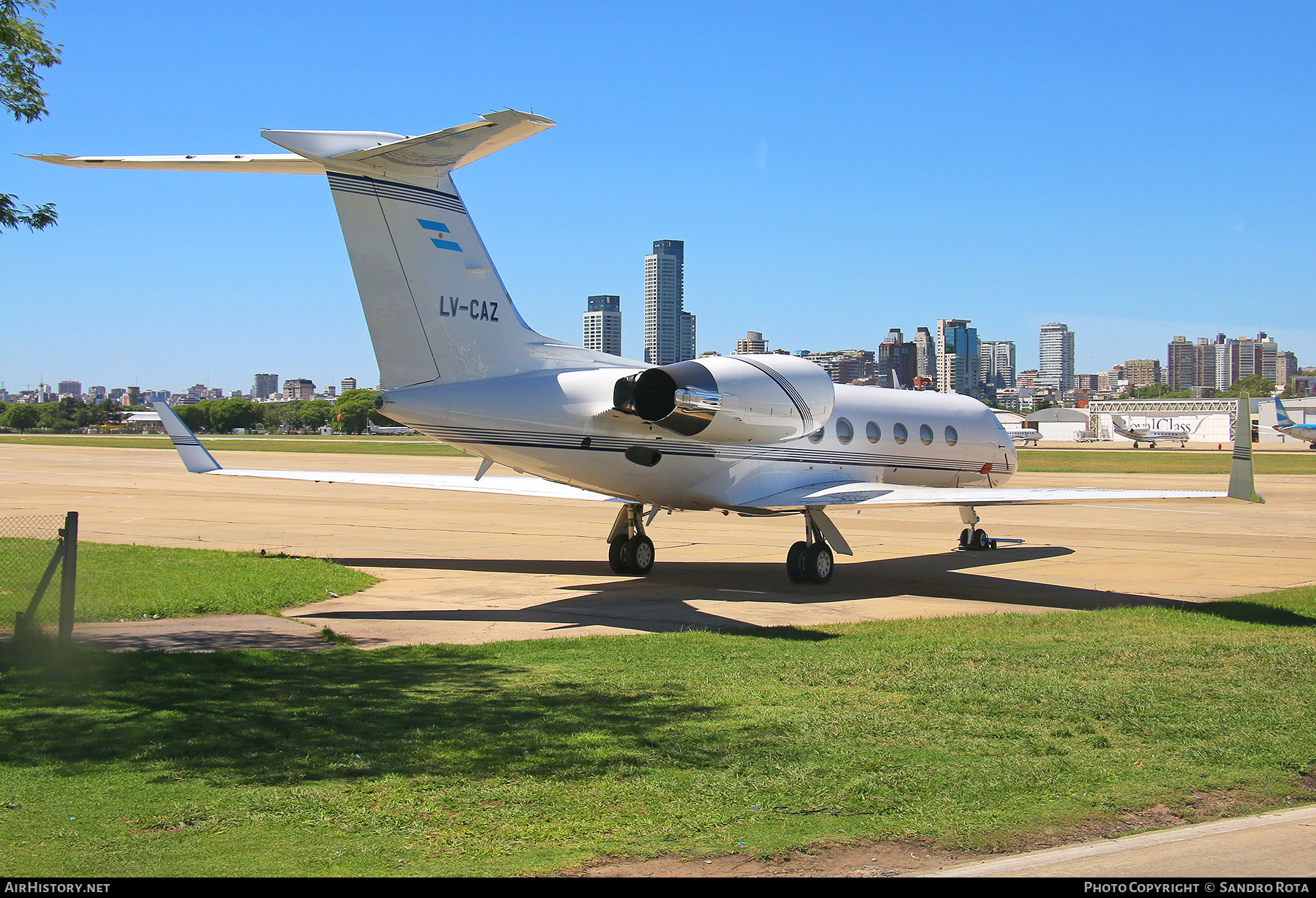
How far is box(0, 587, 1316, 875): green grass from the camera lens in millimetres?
5000

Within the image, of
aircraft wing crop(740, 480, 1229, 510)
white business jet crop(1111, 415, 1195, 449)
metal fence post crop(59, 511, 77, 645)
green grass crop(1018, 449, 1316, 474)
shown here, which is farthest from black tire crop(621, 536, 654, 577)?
white business jet crop(1111, 415, 1195, 449)

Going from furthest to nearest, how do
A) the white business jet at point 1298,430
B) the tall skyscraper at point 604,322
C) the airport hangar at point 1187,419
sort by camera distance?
the airport hangar at point 1187,419
the white business jet at point 1298,430
the tall skyscraper at point 604,322

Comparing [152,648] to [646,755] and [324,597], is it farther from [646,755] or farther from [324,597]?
[646,755]

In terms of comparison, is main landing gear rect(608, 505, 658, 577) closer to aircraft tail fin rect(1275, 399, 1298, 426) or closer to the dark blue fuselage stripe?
the dark blue fuselage stripe

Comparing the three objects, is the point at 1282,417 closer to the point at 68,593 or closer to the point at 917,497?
the point at 917,497

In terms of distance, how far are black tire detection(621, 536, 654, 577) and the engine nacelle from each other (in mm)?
2459

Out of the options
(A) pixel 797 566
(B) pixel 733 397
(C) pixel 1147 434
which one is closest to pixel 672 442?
(B) pixel 733 397

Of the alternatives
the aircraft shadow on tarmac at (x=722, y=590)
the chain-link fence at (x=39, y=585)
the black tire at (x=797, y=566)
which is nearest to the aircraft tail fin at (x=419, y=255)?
the aircraft shadow on tarmac at (x=722, y=590)

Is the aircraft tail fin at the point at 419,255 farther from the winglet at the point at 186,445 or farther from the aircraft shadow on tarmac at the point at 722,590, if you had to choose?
the winglet at the point at 186,445

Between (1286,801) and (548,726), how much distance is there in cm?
440

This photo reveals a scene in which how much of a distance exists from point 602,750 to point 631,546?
10.4m

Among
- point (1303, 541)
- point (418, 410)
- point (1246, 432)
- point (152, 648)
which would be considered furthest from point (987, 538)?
point (152, 648)

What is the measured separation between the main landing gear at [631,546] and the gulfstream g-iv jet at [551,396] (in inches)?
1.1

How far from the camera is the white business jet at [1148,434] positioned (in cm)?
9937
